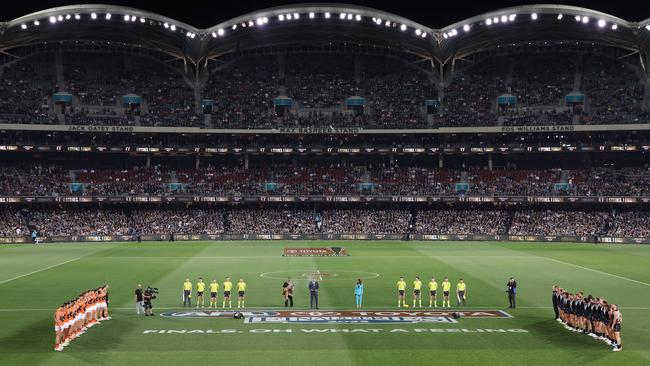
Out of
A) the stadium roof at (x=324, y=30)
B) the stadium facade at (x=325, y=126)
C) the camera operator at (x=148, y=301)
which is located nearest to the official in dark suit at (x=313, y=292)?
the camera operator at (x=148, y=301)

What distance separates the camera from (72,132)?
283ft

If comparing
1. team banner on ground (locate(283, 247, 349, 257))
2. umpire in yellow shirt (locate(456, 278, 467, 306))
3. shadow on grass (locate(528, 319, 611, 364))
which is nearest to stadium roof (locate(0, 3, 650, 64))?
team banner on ground (locate(283, 247, 349, 257))

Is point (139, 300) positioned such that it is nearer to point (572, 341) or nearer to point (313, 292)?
point (313, 292)

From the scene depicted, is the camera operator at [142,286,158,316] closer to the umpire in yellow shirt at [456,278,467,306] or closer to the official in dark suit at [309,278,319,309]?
the official in dark suit at [309,278,319,309]

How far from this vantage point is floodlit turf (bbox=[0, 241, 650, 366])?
73.3 feet

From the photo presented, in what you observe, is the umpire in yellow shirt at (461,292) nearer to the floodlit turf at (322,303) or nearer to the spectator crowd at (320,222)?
the floodlit turf at (322,303)

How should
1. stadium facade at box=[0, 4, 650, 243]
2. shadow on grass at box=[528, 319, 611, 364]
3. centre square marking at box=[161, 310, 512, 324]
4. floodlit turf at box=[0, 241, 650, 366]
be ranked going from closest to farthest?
floodlit turf at box=[0, 241, 650, 366]
shadow on grass at box=[528, 319, 611, 364]
centre square marking at box=[161, 310, 512, 324]
stadium facade at box=[0, 4, 650, 243]

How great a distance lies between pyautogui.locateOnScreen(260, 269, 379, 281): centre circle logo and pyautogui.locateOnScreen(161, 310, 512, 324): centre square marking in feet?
40.2

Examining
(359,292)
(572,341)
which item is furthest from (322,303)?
(572,341)

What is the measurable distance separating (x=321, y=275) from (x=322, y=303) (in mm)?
11784

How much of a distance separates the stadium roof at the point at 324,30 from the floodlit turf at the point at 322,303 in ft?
92.7

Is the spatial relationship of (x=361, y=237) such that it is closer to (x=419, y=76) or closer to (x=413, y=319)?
(x=419, y=76)

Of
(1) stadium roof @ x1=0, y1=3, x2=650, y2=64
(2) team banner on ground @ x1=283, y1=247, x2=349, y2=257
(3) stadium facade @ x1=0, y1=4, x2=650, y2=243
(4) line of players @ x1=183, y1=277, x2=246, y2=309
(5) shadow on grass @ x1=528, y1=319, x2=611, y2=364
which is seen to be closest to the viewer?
(5) shadow on grass @ x1=528, y1=319, x2=611, y2=364

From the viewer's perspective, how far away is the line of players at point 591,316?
23.5 metres
